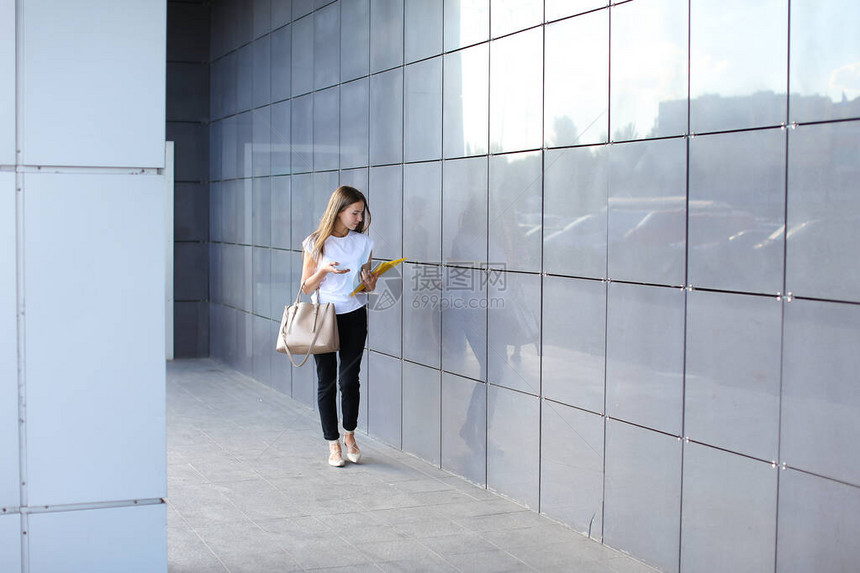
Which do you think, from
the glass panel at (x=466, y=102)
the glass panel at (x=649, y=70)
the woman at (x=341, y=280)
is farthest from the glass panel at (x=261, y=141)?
the glass panel at (x=649, y=70)

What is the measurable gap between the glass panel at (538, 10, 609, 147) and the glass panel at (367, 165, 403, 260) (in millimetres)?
1887

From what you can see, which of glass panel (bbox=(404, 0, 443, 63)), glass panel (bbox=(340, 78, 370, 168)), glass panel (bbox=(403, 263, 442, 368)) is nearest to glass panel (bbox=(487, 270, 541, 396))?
glass panel (bbox=(403, 263, 442, 368))

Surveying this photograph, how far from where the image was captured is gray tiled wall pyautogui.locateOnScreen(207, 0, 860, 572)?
3627 mm

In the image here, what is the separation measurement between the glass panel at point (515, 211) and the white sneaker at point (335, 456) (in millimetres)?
1687

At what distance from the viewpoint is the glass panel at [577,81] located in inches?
188

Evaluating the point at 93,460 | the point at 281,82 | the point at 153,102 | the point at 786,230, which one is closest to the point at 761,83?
the point at 786,230

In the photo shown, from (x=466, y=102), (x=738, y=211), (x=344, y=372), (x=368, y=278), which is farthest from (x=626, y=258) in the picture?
(x=344, y=372)

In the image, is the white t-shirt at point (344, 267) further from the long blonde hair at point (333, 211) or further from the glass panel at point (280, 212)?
the glass panel at point (280, 212)

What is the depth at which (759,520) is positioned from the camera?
12.7ft

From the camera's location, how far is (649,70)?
4441 mm

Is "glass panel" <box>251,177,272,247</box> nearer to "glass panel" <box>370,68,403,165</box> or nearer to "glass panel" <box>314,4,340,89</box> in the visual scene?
Result: "glass panel" <box>314,4,340,89</box>

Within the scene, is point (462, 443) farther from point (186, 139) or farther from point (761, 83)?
point (186, 139)

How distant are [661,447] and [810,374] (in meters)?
0.92

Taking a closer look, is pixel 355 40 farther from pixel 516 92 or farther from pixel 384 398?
pixel 384 398
